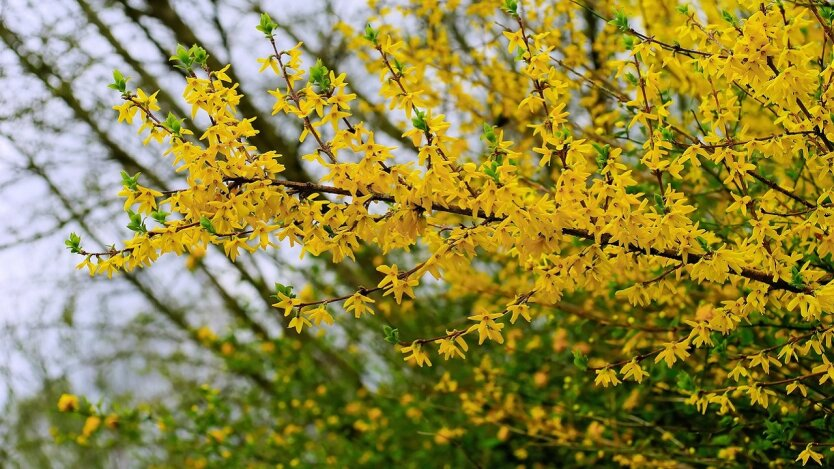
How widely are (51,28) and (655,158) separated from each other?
5.75m

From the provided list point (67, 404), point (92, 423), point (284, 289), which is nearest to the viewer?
point (284, 289)

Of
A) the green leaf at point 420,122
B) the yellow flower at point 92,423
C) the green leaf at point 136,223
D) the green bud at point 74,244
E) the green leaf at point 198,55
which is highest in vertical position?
the green leaf at point 198,55

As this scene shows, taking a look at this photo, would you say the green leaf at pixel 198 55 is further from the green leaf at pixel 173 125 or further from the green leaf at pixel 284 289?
the green leaf at pixel 284 289

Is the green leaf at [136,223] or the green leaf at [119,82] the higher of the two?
the green leaf at [119,82]

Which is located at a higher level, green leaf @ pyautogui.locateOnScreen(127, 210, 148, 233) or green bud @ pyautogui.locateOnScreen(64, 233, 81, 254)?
green bud @ pyautogui.locateOnScreen(64, 233, 81, 254)

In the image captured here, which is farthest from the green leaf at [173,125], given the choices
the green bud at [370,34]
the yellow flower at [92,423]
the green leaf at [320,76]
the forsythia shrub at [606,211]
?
the yellow flower at [92,423]

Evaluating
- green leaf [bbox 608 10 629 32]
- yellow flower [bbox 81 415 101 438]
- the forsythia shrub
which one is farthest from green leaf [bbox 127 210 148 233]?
yellow flower [bbox 81 415 101 438]

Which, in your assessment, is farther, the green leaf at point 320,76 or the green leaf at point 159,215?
the green leaf at point 159,215

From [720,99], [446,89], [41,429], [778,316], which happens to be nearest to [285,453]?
[446,89]

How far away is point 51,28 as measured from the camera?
6.46 meters

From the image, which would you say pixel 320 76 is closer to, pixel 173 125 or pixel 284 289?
pixel 173 125

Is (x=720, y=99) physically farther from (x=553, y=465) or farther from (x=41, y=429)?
(x=41, y=429)

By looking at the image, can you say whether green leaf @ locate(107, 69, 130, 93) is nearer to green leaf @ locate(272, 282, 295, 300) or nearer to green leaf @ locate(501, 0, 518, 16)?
green leaf @ locate(272, 282, 295, 300)

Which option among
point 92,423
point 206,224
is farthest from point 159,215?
point 92,423
